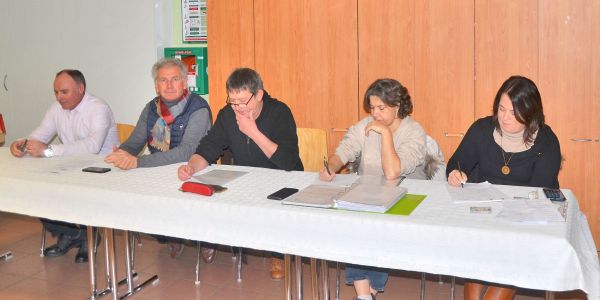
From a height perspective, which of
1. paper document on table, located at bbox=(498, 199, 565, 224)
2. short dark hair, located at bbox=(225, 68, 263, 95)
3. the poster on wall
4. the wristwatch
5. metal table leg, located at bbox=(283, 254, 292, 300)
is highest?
the poster on wall

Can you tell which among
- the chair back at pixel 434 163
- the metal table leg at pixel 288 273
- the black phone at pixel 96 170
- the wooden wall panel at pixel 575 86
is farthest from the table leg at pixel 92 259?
the wooden wall panel at pixel 575 86

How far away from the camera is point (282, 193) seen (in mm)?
2396

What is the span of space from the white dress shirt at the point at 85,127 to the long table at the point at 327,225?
79cm

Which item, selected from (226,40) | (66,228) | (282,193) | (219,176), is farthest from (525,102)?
(66,228)

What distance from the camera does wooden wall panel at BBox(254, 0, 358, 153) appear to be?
4.10 meters

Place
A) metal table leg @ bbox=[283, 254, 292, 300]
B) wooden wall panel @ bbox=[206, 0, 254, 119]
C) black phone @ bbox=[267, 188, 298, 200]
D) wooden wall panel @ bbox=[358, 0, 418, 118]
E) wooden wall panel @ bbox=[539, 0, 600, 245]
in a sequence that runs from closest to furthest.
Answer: black phone @ bbox=[267, 188, 298, 200], metal table leg @ bbox=[283, 254, 292, 300], wooden wall panel @ bbox=[539, 0, 600, 245], wooden wall panel @ bbox=[358, 0, 418, 118], wooden wall panel @ bbox=[206, 0, 254, 119]

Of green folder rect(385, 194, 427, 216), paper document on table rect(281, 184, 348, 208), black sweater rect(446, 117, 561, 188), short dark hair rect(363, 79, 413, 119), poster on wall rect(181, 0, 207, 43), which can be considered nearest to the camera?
green folder rect(385, 194, 427, 216)

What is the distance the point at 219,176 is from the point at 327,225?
867mm

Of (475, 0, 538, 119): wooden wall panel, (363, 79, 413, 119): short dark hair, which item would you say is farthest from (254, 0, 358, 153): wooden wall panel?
(363, 79, 413, 119): short dark hair

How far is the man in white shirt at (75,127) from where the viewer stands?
3.84 m

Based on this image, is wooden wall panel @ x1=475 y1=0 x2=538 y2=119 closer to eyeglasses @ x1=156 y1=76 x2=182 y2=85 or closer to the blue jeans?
the blue jeans

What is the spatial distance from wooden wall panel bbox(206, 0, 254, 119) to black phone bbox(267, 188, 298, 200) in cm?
215

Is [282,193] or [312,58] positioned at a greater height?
[312,58]

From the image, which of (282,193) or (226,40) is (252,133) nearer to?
(282,193)
